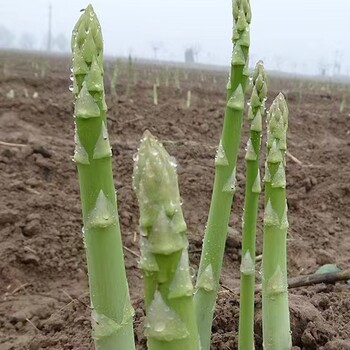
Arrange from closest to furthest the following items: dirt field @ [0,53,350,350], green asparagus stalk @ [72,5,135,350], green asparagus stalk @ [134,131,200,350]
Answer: green asparagus stalk @ [134,131,200,350]
green asparagus stalk @ [72,5,135,350]
dirt field @ [0,53,350,350]

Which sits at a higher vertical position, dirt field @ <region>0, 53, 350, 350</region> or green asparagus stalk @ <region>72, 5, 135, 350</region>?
green asparagus stalk @ <region>72, 5, 135, 350</region>

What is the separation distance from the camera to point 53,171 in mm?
4422

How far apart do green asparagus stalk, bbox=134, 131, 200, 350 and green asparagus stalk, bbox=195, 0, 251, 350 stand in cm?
59

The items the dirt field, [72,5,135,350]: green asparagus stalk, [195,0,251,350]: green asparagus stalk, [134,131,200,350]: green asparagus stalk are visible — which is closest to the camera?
[134,131,200,350]: green asparagus stalk

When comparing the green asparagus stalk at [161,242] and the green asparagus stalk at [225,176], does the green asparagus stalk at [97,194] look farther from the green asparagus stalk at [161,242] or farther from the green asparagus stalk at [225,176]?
the green asparagus stalk at [225,176]

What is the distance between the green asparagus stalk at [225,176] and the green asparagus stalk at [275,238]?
114 millimetres

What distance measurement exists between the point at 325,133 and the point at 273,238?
18.5ft

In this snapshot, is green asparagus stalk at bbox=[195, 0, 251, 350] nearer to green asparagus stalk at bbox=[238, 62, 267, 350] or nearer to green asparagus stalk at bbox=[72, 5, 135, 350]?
green asparagus stalk at bbox=[238, 62, 267, 350]

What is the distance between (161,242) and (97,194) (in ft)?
1.01

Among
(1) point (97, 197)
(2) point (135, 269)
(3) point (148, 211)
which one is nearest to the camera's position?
(3) point (148, 211)

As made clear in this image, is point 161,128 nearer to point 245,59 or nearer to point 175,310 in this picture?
point 245,59

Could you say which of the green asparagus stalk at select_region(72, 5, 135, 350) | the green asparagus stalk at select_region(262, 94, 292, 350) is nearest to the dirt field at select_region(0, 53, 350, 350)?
the green asparagus stalk at select_region(262, 94, 292, 350)

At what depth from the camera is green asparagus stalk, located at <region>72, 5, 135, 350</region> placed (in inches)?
47.8

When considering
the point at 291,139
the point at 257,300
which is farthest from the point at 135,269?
the point at 291,139
